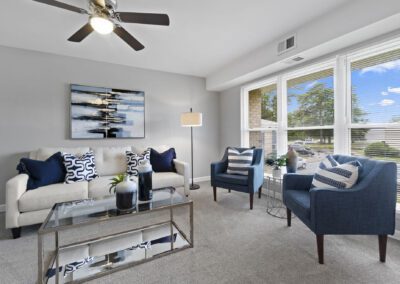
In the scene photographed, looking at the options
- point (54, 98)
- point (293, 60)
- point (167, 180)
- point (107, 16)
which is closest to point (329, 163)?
point (293, 60)

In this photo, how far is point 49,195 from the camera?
2248 millimetres

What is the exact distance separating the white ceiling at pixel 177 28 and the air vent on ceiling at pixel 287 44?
9 cm

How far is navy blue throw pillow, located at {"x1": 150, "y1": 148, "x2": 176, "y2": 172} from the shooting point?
11.0 ft

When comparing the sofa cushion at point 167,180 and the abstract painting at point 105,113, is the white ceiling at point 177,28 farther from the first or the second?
the sofa cushion at point 167,180

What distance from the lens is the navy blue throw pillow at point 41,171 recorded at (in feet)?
7.99

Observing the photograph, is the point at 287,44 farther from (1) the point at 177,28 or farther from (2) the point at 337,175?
(2) the point at 337,175

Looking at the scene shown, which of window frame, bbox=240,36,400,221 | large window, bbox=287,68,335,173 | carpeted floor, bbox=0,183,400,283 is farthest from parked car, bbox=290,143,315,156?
carpeted floor, bbox=0,183,400,283

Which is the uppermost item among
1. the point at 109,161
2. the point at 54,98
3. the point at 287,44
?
the point at 287,44

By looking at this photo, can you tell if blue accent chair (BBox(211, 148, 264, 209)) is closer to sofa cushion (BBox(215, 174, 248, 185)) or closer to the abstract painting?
sofa cushion (BBox(215, 174, 248, 185))

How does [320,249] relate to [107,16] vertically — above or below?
below

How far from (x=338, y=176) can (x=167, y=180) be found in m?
2.19

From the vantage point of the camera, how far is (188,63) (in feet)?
12.1

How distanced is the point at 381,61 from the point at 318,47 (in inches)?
26.8

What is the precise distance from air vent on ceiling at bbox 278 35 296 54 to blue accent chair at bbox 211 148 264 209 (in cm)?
154
